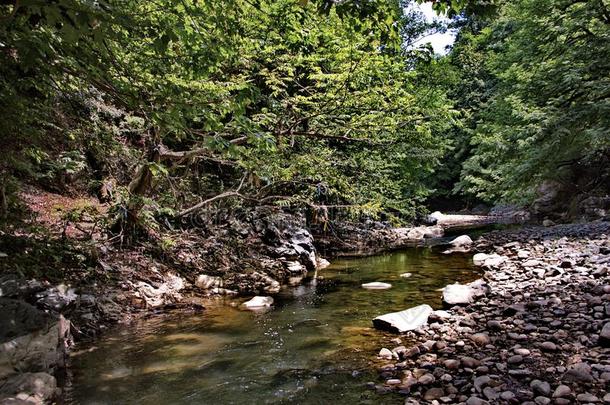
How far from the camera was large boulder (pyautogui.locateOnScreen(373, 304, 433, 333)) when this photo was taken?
5617 millimetres

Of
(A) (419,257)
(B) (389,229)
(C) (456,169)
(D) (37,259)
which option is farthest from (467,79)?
(D) (37,259)

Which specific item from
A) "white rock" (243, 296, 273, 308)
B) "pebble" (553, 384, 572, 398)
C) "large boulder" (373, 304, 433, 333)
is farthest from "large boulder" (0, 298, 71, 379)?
"pebble" (553, 384, 572, 398)

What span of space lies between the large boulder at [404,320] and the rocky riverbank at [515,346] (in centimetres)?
10

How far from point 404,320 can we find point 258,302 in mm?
2870

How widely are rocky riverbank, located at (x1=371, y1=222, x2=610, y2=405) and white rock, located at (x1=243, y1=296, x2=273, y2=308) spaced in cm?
293

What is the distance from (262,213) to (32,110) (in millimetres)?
7624

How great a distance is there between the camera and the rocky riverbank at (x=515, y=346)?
3553mm

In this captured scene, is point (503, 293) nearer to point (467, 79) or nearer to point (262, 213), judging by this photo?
point (262, 213)

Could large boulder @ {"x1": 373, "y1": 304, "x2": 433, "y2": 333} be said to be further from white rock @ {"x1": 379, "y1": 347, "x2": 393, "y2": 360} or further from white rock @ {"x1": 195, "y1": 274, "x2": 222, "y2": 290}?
white rock @ {"x1": 195, "y1": 274, "x2": 222, "y2": 290}

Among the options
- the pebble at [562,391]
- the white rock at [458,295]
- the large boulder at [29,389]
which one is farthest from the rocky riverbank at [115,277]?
the pebble at [562,391]

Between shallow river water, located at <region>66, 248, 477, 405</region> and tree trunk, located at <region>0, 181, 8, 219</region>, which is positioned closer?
shallow river water, located at <region>66, 248, 477, 405</region>

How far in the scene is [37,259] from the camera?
610cm

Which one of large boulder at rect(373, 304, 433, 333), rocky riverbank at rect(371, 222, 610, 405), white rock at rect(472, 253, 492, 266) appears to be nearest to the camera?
rocky riverbank at rect(371, 222, 610, 405)

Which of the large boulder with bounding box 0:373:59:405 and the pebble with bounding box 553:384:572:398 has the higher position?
the large boulder with bounding box 0:373:59:405
